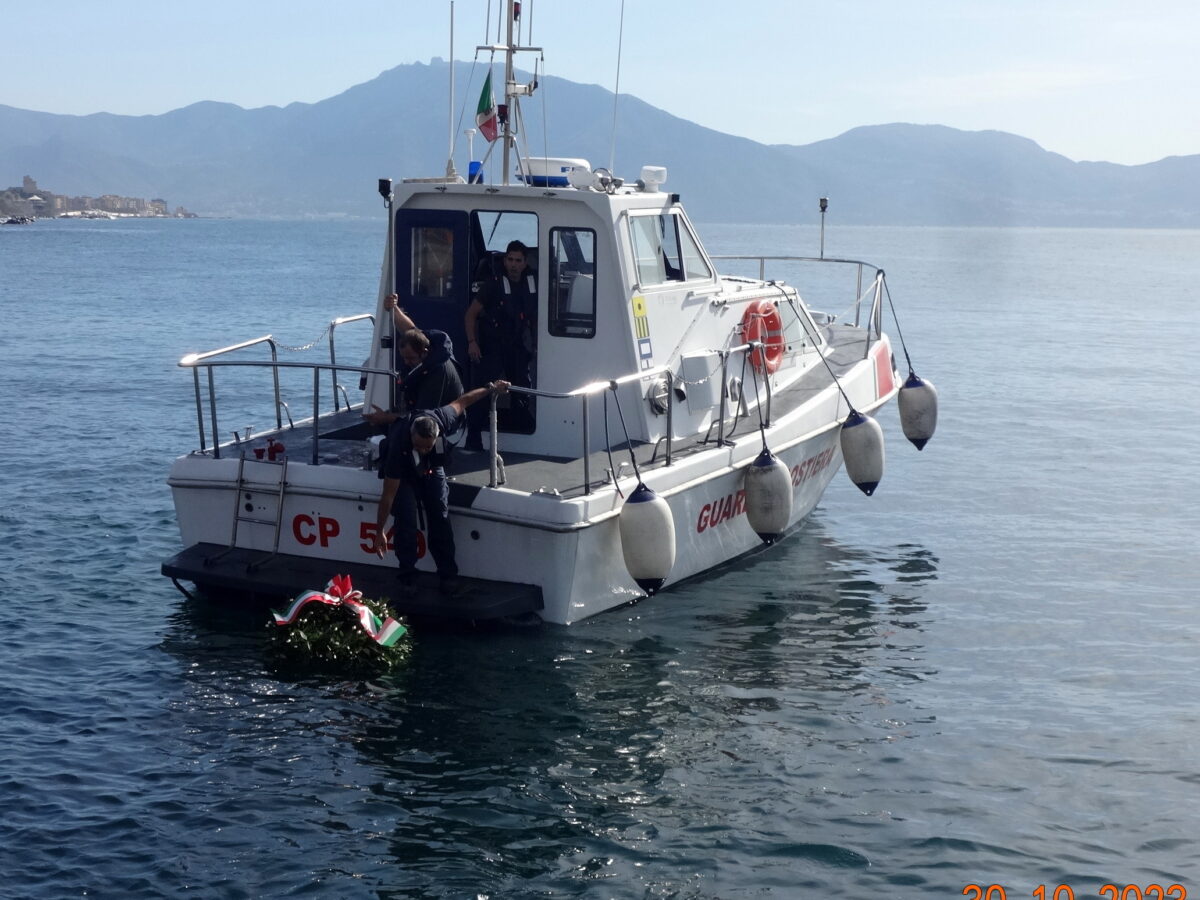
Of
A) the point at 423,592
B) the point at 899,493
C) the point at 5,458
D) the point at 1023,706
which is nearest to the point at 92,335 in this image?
the point at 5,458

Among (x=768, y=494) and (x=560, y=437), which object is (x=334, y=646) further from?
(x=768, y=494)

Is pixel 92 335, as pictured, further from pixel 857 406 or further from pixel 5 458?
pixel 857 406

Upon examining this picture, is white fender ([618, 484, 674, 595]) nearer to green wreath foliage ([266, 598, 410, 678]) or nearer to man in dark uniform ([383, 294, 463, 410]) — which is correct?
man in dark uniform ([383, 294, 463, 410])

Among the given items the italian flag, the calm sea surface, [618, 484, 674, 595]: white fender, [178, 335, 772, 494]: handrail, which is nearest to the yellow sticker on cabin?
[178, 335, 772, 494]: handrail

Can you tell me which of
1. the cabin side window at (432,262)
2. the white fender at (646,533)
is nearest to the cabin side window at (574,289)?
the cabin side window at (432,262)

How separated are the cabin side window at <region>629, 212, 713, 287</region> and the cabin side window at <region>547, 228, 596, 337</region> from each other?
0.37 metres

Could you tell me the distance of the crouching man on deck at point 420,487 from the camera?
8.24 meters

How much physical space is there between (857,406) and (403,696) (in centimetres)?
567

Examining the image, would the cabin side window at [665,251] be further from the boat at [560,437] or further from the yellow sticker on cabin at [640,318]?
the yellow sticker on cabin at [640,318]

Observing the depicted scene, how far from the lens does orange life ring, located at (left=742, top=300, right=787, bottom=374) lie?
1107 cm

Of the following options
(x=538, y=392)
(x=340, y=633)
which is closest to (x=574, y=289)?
(x=538, y=392)

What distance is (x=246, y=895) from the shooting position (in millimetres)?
5867

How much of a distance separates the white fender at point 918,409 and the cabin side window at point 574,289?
13.6 ft

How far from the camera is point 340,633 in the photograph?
8.25 meters
